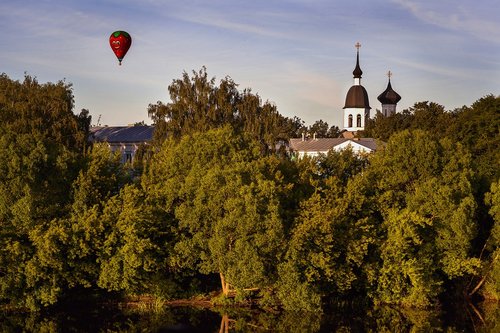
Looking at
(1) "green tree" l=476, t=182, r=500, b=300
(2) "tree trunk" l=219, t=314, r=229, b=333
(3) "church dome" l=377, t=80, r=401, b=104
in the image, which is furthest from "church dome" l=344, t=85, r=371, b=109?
(2) "tree trunk" l=219, t=314, r=229, b=333

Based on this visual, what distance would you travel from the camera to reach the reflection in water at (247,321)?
34125 mm

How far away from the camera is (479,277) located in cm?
4047

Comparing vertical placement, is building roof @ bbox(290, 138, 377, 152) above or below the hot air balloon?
below

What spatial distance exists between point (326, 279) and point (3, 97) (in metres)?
31.7

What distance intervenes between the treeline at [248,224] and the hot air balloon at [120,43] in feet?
30.8

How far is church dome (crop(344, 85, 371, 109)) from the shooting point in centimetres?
11456

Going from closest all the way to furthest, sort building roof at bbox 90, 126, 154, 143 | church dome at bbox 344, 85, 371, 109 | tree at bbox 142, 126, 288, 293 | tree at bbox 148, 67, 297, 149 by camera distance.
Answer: tree at bbox 142, 126, 288, 293 < tree at bbox 148, 67, 297, 149 < building roof at bbox 90, 126, 154, 143 < church dome at bbox 344, 85, 371, 109

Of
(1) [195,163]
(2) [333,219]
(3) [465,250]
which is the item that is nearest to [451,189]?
(3) [465,250]

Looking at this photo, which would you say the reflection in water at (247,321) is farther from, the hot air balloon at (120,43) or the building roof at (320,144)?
the building roof at (320,144)

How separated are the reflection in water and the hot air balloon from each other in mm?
17049

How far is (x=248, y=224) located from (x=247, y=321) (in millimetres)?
4474

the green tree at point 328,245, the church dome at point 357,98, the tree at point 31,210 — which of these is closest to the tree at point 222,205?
the green tree at point 328,245

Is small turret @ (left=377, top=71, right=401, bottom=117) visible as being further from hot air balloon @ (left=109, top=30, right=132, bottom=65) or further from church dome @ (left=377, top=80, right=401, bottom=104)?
hot air balloon @ (left=109, top=30, right=132, bottom=65)

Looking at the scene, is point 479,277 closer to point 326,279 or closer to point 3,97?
point 326,279
